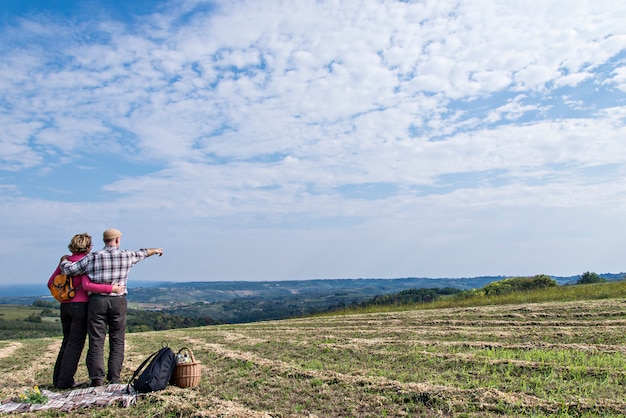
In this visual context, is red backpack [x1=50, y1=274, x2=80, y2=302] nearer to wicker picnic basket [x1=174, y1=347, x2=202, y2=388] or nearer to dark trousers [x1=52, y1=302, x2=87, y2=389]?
dark trousers [x1=52, y1=302, x2=87, y2=389]

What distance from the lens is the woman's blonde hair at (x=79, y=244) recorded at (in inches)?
285

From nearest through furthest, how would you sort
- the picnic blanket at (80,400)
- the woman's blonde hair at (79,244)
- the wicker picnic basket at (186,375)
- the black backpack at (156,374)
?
the picnic blanket at (80,400) → the black backpack at (156,374) → the wicker picnic basket at (186,375) → the woman's blonde hair at (79,244)

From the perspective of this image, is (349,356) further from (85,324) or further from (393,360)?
(85,324)

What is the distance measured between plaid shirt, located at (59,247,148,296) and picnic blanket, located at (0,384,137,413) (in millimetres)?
1374

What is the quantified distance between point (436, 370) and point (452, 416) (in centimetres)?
222

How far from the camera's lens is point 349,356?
905cm

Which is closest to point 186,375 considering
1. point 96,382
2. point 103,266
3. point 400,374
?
point 96,382

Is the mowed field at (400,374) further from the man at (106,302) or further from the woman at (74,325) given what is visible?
the man at (106,302)

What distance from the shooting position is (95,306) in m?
7.00

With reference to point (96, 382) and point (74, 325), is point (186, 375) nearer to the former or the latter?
point (96, 382)

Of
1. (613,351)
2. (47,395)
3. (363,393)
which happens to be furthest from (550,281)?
(47,395)

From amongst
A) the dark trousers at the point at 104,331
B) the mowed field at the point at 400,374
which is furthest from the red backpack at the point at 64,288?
the mowed field at the point at 400,374

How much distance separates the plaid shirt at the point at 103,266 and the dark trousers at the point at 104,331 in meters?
0.18

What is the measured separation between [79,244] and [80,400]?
7.57ft
